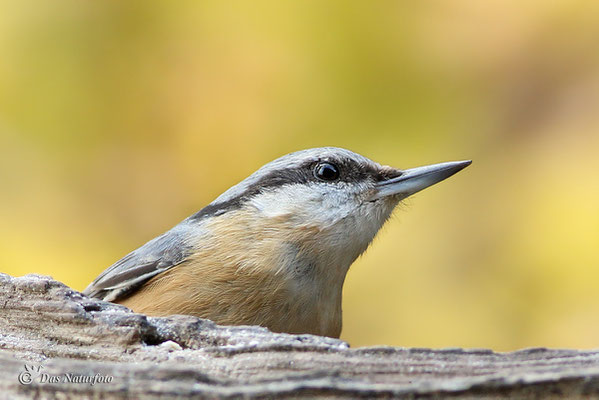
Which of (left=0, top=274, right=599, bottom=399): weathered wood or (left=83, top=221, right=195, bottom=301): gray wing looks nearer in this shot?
(left=0, top=274, right=599, bottom=399): weathered wood

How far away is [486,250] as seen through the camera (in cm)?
425

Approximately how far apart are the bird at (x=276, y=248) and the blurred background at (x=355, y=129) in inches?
36.6

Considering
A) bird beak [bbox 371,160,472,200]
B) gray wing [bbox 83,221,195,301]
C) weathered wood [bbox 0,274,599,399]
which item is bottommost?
weathered wood [bbox 0,274,599,399]

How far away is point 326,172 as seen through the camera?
3252 millimetres

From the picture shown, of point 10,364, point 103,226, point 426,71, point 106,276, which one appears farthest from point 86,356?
point 426,71

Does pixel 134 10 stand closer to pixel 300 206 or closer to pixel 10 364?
pixel 300 206

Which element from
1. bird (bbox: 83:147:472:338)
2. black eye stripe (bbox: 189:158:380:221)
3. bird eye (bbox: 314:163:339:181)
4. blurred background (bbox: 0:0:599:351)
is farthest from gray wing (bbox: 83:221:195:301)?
blurred background (bbox: 0:0:599:351)

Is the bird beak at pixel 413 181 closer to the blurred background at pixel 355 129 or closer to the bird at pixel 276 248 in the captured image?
the bird at pixel 276 248

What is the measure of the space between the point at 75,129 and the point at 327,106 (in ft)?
4.88

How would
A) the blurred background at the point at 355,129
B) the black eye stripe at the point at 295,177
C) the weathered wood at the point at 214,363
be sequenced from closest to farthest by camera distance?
the weathered wood at the point at 214,363 < the black eye stripe at the point at 295,177 < the blurred background at the point at 355,129

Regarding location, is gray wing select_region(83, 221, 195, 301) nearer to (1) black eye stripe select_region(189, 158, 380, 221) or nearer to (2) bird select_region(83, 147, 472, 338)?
(2) bird select_region(83, 147, 472, 338)

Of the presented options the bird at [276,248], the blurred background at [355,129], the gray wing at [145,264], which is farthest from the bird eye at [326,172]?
the blurred background at [355,129]

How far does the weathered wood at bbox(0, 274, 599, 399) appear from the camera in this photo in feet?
5.34

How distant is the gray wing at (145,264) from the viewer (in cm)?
307
